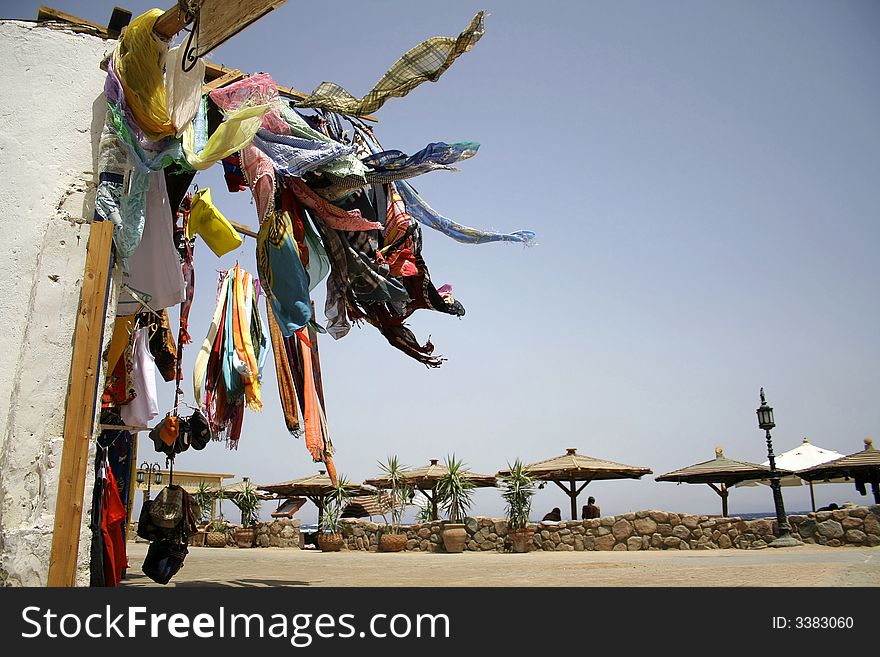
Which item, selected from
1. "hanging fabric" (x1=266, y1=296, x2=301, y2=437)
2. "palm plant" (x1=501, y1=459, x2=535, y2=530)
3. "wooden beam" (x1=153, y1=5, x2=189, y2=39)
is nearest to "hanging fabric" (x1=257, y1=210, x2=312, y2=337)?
"hanging fabric" (x1=266, y1=296, x2=301, y2=437)

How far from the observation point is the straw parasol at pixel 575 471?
14.7 meters

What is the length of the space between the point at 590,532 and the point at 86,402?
11316 millimetres

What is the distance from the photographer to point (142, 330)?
630 centimetres

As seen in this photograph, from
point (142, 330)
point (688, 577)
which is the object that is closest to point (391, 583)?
point (688, 577)

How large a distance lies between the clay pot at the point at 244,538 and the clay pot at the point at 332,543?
273cm

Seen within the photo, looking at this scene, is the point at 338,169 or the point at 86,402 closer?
the point at 86,402

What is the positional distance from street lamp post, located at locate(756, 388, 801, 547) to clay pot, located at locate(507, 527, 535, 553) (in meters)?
4.68

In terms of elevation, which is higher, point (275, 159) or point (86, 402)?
point (275, 159)

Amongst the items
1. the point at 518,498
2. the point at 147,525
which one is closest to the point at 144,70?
the point at 147,525

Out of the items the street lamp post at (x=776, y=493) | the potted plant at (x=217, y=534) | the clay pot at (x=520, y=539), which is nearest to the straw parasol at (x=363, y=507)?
the potted plant at (x=217, y=534)

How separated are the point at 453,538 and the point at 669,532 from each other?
14.5 feet

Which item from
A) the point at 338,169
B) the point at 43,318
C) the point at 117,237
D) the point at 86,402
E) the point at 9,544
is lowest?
the point at 9,544
